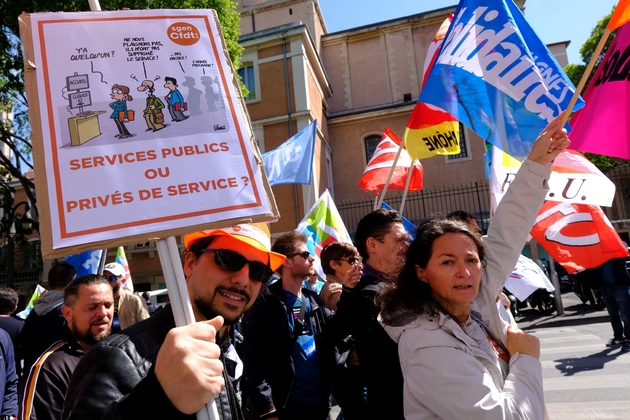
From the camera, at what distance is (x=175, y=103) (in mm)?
1612

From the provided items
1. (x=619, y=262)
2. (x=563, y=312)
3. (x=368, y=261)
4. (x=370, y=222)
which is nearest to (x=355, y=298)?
(x=368, y=261)

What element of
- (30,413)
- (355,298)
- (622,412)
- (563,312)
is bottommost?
(563,312)

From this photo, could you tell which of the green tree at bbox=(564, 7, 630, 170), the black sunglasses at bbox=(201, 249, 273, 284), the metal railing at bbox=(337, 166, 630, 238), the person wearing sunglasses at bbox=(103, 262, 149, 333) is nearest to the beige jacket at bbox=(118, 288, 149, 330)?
the person wearing sunglasses at bbox=(103, 262, 149, 333)

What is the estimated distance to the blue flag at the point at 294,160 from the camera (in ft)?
24.3

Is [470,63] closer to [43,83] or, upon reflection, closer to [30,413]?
[43,83]

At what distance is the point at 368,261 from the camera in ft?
9.59

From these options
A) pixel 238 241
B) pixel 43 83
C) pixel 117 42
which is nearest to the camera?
pixel 43 83

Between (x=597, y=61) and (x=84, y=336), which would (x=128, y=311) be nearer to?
(x=84, y=336)

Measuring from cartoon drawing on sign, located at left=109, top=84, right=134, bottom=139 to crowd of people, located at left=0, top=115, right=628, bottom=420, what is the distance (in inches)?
23.5

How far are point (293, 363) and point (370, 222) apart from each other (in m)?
1.13

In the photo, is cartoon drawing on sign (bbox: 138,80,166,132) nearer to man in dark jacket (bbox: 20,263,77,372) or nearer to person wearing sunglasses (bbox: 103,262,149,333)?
person wearing sunglasses (bbox: 103,262,149,333)

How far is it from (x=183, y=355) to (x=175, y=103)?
32.7 inches

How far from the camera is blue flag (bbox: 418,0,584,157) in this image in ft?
11.2

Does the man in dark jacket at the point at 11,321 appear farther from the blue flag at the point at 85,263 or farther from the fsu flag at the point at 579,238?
the fsu flag at the point at 579,238
